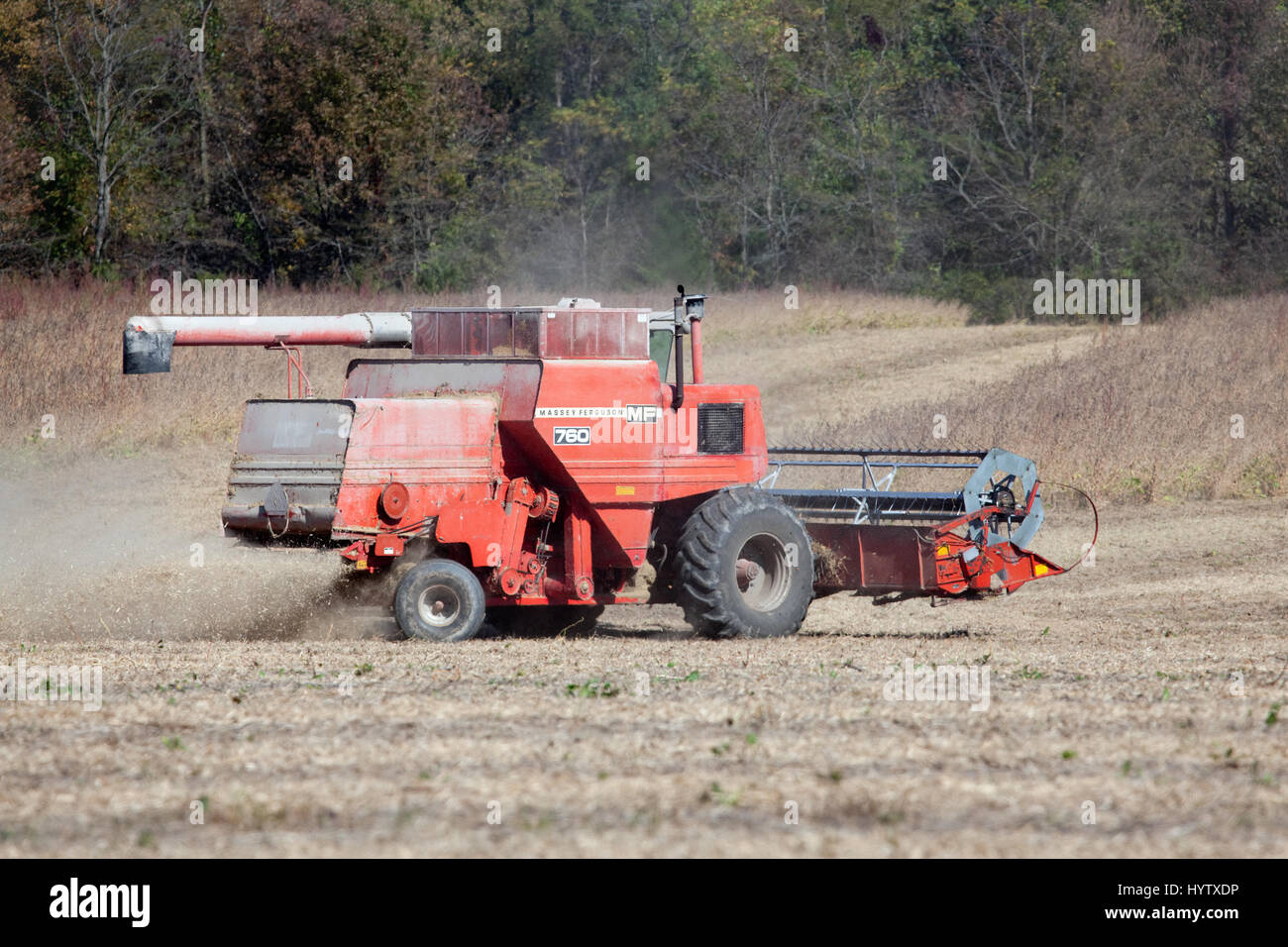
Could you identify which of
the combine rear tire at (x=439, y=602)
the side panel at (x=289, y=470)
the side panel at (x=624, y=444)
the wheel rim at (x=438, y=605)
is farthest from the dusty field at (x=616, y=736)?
the side panel at (x=624, y=444)

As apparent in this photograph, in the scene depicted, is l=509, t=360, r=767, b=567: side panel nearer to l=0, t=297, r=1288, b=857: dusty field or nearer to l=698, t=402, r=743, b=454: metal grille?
l=698, t=402, r=743, b=454: metal grille

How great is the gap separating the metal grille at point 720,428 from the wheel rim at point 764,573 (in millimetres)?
783

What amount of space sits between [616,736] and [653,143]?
152ft

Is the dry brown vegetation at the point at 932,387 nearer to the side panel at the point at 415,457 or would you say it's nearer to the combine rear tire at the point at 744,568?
the combine rear tire at the point at 744,568

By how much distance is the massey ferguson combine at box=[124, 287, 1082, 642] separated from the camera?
11508mm

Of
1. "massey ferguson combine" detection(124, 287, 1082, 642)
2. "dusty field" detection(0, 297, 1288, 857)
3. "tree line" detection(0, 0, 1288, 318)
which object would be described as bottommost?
"dusty field" detection(0, 297, 1288, 857)

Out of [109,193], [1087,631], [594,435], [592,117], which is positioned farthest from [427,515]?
[592,117]

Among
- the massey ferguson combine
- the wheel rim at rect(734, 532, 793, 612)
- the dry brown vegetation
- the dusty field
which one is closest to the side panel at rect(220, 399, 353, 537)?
the massey ferguson combine

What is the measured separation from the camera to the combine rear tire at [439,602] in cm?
1162

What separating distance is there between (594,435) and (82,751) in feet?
18.8

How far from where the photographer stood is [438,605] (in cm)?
1179

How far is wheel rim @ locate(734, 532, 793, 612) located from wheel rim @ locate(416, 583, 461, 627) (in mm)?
2369
